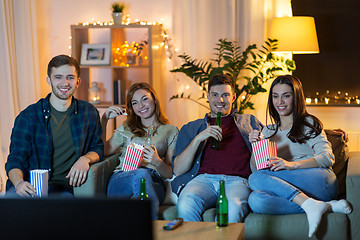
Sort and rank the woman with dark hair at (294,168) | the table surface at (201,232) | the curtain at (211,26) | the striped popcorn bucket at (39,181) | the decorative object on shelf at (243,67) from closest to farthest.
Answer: the table surface at (201,232), the striped popcorn bucket at (39,181), the woman with dark hair at (294,168), the decorative object on shelf at (243,67), the curtain at (211,26)

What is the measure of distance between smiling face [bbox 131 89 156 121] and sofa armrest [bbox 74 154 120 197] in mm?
339

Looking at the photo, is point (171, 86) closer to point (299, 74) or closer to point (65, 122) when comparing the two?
point (299, 74)


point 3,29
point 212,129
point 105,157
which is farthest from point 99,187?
point 3,29

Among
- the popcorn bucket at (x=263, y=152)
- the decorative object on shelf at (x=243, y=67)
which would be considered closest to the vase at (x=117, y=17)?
the decorative object on shelf at (x=243, y=67)

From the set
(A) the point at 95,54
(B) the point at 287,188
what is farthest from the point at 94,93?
(B) the point at 287,188

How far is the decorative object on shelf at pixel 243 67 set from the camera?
4.16 m

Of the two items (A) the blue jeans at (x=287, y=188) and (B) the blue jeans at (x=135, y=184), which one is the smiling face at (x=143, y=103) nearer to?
(B) the blue jeans at (x=135, y=184)

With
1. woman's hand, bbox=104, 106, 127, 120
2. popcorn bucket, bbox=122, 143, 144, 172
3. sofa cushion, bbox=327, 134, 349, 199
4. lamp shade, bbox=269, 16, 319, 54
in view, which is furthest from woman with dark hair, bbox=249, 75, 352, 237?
lamp shade, bbox=269, 16, 319, 54

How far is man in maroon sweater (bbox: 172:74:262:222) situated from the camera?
2.69m

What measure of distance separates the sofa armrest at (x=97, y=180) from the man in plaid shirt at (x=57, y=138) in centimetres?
4

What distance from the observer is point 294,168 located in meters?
2.69

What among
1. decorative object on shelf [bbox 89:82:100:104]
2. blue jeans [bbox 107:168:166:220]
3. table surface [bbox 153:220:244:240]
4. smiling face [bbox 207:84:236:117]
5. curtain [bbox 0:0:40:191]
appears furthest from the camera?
decorative object on shelf [bbox 89:82:100:104]

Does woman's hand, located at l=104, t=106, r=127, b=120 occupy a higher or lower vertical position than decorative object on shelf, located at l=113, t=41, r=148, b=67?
lower

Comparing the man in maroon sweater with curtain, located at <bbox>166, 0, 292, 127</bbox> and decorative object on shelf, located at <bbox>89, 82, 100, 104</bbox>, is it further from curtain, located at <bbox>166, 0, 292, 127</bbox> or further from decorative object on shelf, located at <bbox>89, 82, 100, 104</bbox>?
decorative object on shelf, located at <bbox>89, 82, 100, 104</bbox>
